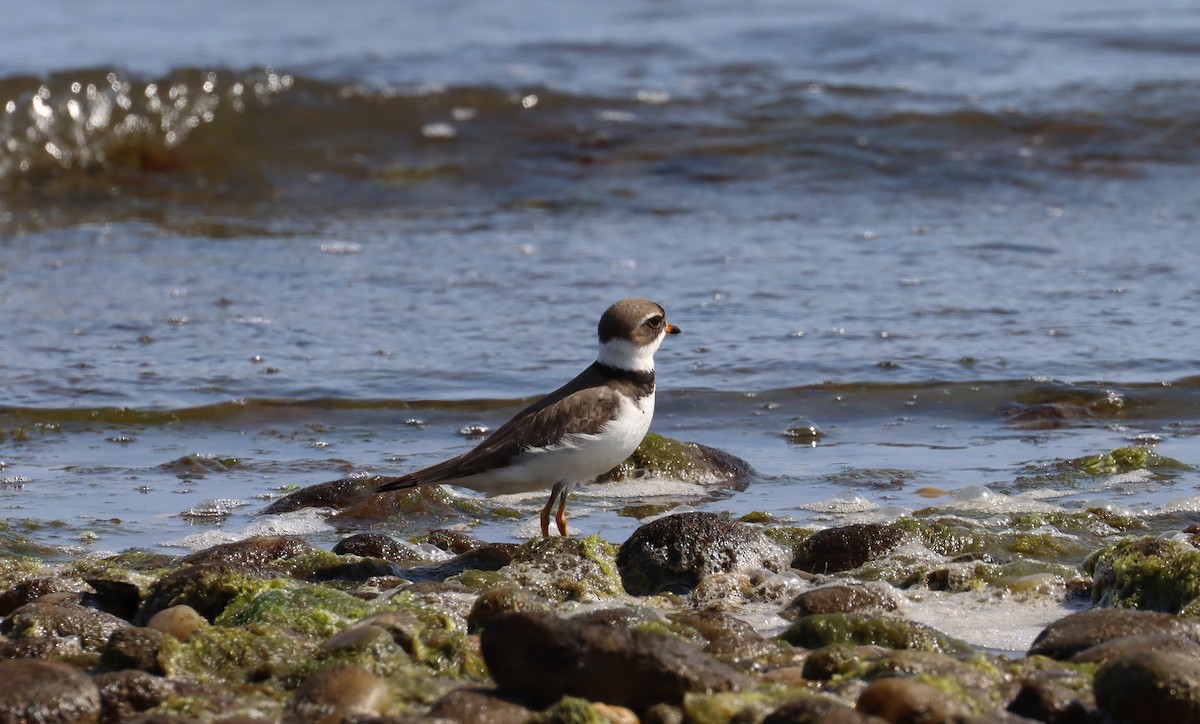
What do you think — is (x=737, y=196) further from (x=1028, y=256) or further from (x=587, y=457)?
(x=587, y=457)

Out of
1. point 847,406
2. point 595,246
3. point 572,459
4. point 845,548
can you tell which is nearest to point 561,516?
point 572,459

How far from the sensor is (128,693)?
12.5ft

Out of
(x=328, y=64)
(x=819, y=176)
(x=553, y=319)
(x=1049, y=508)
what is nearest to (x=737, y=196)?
(x=819, y=176)

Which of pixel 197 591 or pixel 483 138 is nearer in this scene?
pixel 197 591

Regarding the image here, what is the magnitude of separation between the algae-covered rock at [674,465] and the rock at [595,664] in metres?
3.11

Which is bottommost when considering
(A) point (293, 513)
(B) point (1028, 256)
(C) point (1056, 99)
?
(A) point (293, 513)

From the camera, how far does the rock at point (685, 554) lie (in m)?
5.14

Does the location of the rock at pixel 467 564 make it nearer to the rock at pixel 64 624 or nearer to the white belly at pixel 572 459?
the white belly at pixel 572 459

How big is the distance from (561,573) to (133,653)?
1543 millimetres

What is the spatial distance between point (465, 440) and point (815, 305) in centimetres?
326

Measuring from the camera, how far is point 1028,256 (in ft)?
37.0

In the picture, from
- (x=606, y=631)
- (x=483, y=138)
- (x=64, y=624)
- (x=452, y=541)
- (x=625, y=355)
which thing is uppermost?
(x=483, y=138)

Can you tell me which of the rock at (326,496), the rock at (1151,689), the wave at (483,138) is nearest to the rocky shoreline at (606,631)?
the rock at (1151,689)

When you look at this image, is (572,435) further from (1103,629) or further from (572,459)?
(1103,629)
